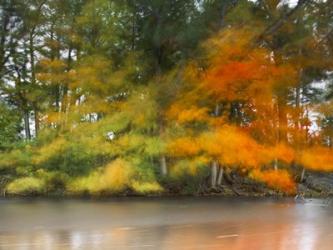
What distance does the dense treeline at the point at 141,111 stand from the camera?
697 inches

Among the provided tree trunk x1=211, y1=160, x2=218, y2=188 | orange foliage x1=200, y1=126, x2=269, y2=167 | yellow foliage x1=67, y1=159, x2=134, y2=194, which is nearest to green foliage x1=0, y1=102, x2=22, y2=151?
yellow foliage x1=67, y1=159, x2=134, y2=194

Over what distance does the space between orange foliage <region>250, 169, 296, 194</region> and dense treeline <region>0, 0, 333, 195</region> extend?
51mm

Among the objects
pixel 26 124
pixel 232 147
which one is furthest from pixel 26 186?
pixel 232 147

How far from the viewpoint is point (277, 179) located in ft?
66.3

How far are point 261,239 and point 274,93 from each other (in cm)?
1011

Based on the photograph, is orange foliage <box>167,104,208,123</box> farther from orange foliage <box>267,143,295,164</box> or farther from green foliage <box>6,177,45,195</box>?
green foliage <box>6,177,45,195</box>

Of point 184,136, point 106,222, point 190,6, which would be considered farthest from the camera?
point 184,136

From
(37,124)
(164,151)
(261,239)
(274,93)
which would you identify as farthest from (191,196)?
(261,239)

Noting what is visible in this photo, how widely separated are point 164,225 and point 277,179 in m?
9.92

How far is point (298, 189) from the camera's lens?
21578mm

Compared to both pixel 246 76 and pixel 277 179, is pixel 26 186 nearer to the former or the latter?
pixel 246 76

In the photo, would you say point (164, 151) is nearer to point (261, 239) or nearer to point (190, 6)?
point (190, 6)

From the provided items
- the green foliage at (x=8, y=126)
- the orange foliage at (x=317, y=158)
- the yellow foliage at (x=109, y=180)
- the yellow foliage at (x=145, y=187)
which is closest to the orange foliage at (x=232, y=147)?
the orange foliage at (x=317, y=158)

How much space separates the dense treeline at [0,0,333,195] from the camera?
17.7 meters
